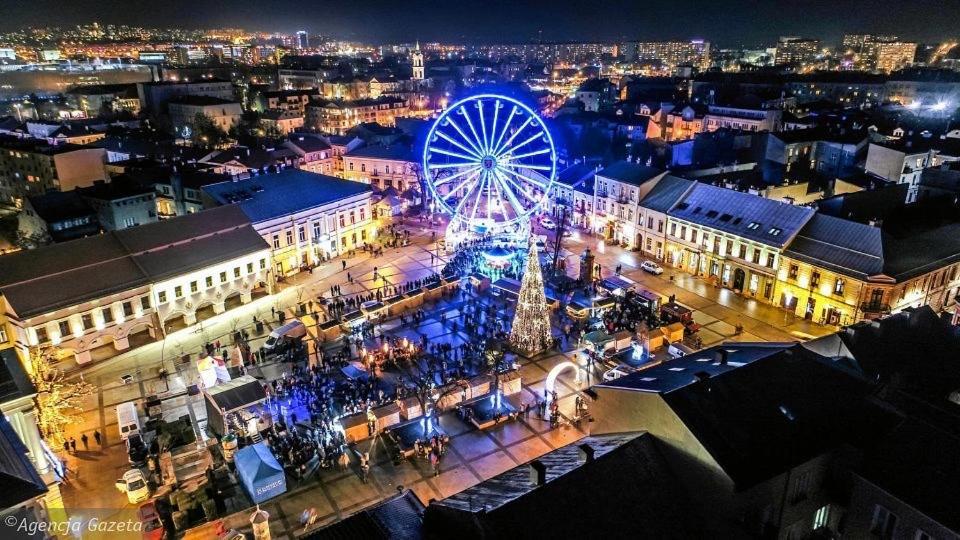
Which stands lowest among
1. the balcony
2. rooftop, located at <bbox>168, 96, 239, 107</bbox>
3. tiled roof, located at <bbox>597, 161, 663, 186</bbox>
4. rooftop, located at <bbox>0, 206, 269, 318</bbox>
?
the balcony

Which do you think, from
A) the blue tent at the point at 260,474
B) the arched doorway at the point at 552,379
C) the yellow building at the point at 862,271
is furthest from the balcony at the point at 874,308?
the blue tent at the point at 260,474

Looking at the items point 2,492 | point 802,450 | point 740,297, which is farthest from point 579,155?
point 2,492

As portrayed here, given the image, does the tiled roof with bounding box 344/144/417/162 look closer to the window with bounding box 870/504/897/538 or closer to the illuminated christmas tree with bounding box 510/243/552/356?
the illuminated christmas tree with bounding box 510/243/552/356

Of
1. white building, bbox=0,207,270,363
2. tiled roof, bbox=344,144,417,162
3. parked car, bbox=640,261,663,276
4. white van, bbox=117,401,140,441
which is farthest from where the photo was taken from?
tiled roof, bbox=344,144,417,162

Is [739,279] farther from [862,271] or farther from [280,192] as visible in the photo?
[280,192]

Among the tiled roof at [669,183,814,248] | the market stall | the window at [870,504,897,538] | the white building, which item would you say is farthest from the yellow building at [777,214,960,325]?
the white building

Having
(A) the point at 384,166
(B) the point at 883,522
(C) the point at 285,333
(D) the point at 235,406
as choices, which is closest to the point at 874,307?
(B) the point at 883,522

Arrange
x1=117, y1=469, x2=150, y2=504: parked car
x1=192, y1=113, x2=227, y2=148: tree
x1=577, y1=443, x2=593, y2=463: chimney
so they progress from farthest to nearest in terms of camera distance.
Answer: x1=192, y1=113, x2=227, y2=148: tree → x1=117, y1=469, x2=150, y2=504: parked car → x1=577, y1=443, x2=593, y2=463: chimney
